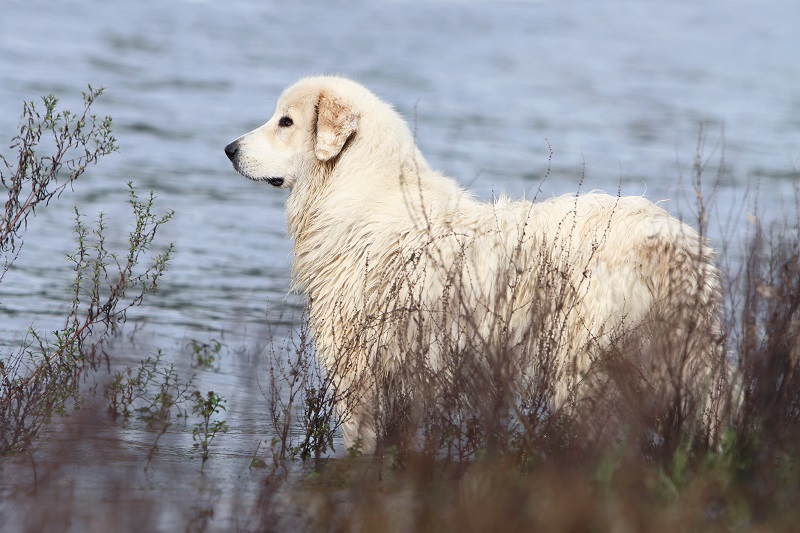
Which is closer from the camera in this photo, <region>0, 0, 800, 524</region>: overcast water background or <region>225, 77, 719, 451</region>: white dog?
<region>225, 77, 719, 451</region>: white dog

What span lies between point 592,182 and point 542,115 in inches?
337

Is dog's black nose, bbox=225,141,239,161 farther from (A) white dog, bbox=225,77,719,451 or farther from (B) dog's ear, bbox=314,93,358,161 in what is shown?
(B) dog's ear, bbox=314,93,358,161

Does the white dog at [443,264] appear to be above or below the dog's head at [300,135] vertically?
below

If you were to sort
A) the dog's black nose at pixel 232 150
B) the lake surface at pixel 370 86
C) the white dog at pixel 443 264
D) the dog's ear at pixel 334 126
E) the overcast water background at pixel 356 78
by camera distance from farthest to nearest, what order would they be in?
the lake surface at pixel 370 86 < the overcast water background at pixel 356 78 < the dog's black nose at pixel 232 150 < the dog's ear at pixel 334 126 < the white dog at pixel 443 264

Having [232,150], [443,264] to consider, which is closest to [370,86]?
[232,150]

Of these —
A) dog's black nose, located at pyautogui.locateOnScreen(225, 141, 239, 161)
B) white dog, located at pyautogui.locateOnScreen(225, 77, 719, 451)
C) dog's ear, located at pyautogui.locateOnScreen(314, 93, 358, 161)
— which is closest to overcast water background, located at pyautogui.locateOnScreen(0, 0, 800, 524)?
white dog, located at pyautogui.locateOnScreen(225, 77, 719, 451)

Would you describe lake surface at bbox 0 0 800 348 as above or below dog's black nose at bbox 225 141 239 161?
above

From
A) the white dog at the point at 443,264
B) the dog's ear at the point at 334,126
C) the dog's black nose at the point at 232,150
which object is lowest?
the white dog at the point at 443,264

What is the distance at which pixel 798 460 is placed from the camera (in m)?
4.23

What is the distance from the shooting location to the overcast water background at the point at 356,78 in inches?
411

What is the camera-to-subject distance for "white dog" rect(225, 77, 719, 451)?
4.77 m

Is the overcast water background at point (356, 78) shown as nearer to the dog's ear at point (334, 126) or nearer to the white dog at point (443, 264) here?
the white dog at point (443, 264)

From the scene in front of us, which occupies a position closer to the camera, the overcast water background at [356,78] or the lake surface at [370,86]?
the overcast water background at [356,78]

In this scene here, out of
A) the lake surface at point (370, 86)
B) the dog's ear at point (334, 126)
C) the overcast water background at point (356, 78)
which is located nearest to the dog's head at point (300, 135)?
the dog's ear at point (334, 126)
